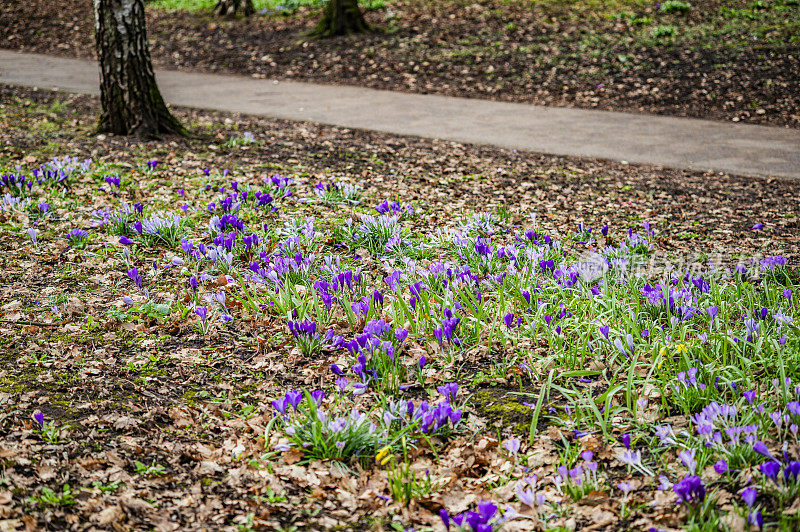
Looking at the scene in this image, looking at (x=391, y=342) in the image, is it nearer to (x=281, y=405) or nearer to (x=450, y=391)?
(x=450, y=391)

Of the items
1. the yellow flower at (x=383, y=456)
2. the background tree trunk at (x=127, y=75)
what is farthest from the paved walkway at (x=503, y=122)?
the yellow flower at (x=383, y=456)

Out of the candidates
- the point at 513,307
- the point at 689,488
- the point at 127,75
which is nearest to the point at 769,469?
the point at 689,488

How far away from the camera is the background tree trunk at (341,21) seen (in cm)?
1325

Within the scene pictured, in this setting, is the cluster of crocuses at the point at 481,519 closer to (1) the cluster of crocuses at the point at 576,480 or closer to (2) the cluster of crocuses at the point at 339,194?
(1) the cluster of crocuses at the point at 576,480

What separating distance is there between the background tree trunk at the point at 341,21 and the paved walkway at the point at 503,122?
8.20 feet

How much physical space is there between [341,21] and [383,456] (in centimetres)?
1232

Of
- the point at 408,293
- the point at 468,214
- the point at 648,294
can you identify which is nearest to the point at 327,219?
the point at 468,214

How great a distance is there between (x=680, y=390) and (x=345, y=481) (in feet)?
4.74

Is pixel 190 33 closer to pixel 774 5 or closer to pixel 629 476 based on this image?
pixel 774 5

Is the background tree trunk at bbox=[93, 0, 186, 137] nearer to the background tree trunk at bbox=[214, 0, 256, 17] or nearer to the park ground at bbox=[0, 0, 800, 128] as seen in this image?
the park ground at bbox=[0, 0, 800, 128]

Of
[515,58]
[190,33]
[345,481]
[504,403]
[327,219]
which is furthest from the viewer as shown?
[190,33]

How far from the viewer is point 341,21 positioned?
13.4 meters

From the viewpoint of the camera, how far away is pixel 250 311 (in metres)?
3.67

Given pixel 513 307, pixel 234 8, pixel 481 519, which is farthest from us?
pixel 234 8
